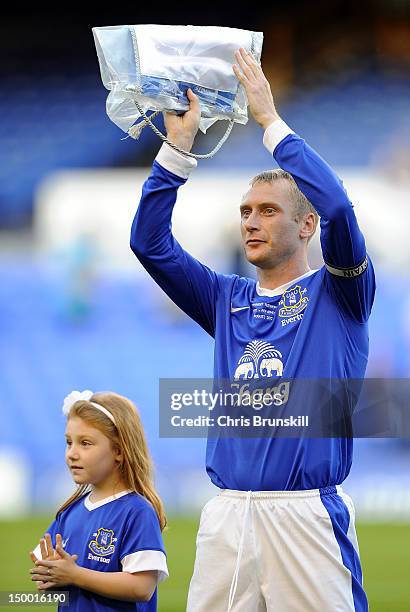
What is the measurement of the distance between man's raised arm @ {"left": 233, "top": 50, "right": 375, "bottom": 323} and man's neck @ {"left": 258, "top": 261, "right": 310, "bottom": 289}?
12 cm

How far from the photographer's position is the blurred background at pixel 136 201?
39.6 feet

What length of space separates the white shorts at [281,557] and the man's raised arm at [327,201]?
518 millimetres

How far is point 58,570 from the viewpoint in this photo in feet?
9.13

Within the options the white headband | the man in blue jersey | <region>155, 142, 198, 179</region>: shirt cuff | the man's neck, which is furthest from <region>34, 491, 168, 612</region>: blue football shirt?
<region>155, 142, 198, 179</region>: shirt cuff

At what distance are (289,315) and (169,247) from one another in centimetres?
42

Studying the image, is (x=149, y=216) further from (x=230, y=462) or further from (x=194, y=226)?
(x=194, y=226)

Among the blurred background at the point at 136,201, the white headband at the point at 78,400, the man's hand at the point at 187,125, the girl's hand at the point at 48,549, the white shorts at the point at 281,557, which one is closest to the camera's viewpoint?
the white shorts at the point at 281,557

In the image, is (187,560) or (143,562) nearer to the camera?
(143,562)

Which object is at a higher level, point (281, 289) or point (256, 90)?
point (256, 90)

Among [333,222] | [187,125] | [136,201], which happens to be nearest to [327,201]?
[333,222]

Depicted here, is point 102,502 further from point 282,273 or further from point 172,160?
point 172,160

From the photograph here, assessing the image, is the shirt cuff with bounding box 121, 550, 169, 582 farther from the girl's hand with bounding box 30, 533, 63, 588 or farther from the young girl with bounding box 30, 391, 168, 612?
the girl's hand with bounding box 30, 533, 63, 588

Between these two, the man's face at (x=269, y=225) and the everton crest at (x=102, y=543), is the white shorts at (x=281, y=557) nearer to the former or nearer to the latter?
the everton crest at (x=102, y=543)

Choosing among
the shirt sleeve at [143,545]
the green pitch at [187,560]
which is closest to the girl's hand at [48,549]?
the shirt sleeve at [143,545]
